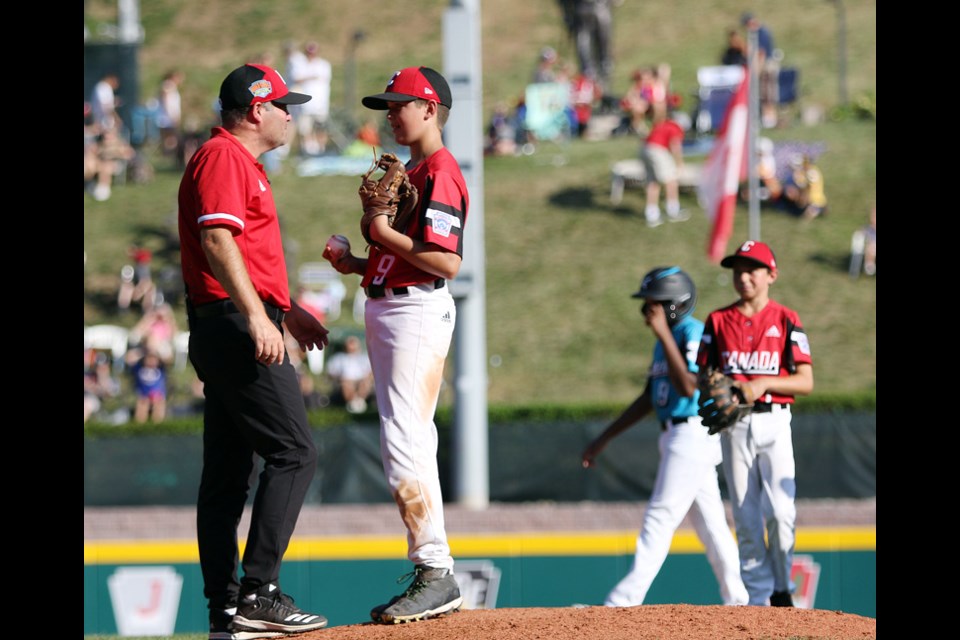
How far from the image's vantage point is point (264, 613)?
5457 mm

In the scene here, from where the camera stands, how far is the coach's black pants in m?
5.37

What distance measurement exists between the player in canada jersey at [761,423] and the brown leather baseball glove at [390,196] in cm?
246

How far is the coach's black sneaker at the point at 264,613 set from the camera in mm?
5453

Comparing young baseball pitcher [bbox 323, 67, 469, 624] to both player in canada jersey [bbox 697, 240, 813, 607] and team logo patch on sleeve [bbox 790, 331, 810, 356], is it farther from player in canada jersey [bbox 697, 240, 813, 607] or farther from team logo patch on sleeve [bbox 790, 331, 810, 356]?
team logo patch on sleeve [bbox 790, 331, 810, 356]

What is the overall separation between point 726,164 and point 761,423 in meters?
12.9

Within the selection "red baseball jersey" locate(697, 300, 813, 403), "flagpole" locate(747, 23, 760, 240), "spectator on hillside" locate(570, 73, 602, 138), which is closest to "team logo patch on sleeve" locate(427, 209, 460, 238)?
"red baseball jersey" locate(697, 300, 813, 403)

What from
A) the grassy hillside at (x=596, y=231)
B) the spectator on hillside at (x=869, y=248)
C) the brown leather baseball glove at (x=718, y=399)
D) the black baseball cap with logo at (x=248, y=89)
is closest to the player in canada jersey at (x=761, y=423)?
the brown leather baseball glove at (x=718, y=399)

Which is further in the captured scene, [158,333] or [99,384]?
[158,333]

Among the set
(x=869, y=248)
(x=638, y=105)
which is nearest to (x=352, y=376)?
(x=869, y=248)

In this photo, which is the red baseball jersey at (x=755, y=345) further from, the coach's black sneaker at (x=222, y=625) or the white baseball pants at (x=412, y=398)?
the coach's black sneaker at (x=222, y=625)

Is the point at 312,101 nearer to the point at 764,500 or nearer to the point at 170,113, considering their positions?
the point at 170,113

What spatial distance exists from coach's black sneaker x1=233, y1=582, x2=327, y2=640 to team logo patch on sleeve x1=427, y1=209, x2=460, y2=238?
156cm

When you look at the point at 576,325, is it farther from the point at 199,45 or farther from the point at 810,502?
the point at 199,45
